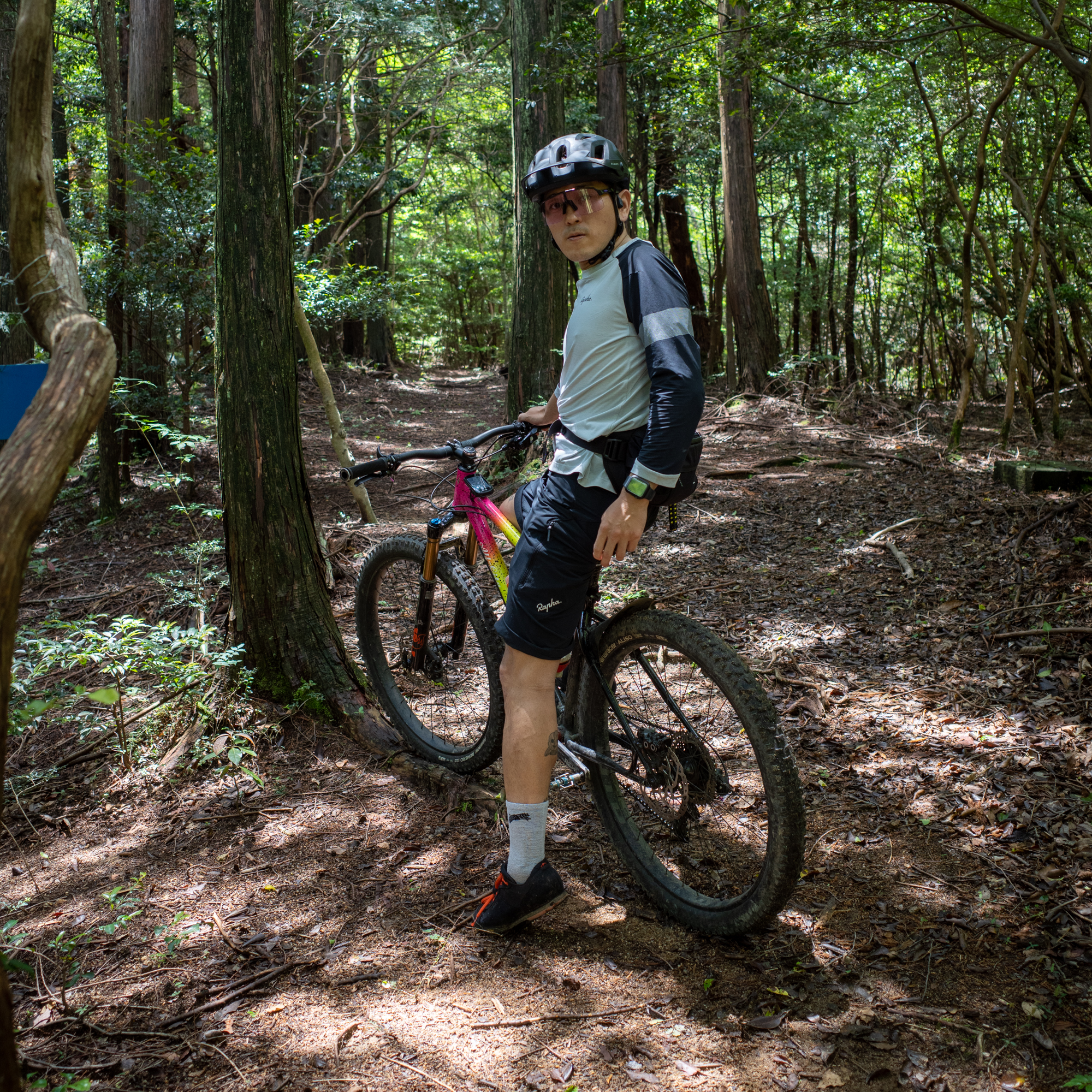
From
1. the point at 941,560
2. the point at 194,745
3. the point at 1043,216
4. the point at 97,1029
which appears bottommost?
the point at 97,1029

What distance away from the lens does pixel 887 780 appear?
10.3 ft

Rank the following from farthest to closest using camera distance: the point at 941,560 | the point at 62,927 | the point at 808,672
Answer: the point at 941,560
the point at 808,672
the point at 62,927

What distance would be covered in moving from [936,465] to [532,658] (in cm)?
626

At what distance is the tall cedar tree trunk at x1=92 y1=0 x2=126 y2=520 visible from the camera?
6805mm

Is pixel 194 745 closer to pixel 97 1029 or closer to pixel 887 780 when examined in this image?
pixel 97 1029

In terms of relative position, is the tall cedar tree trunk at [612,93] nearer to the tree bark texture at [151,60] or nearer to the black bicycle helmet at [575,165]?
the tree bark texture at [151,60]

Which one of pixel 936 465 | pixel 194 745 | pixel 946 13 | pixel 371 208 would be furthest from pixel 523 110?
pixel 371 208

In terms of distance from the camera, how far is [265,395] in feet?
11.0

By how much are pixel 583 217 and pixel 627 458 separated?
0.71 m

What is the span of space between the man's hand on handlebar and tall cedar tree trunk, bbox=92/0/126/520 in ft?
16.2

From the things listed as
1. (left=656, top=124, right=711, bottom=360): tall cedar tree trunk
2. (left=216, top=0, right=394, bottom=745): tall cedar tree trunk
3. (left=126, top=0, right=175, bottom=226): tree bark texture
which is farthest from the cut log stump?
(left=126, top=0, right=175, bottom=226): tree bark texture

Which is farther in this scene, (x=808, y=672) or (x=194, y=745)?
(x=808, y=672)

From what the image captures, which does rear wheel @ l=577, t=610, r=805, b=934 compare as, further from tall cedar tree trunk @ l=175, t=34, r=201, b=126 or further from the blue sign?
tall cedar tree trunk @ l=175, t=34, r=201, b=126

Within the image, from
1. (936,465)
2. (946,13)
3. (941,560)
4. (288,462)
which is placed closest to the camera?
(288,462)
